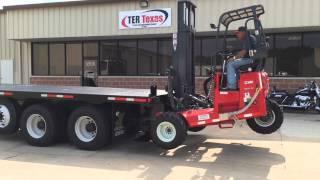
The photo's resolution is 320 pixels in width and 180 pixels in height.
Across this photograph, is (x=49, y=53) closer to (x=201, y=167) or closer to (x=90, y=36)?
(x=90, y=36)

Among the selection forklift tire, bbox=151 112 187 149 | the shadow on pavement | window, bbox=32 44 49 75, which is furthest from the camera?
window, bbox=32 44 49 75

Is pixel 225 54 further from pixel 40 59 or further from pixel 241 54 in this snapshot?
pixel 40 59

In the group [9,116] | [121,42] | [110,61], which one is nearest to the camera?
[9,116]

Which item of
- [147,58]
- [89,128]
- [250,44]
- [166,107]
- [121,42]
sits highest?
[121,42]

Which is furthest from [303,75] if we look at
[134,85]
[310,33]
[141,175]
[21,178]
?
[21,178]

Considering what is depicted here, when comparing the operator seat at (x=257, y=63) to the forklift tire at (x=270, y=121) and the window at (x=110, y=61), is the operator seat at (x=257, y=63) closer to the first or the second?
the forklift tire at (x=270, y=121)

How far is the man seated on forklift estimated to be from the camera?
28.5ft

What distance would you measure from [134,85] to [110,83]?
1173 mm

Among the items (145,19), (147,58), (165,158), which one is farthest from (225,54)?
(147,58)

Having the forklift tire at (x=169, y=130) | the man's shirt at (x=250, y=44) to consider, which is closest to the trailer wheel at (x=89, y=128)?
the forklift tire at (x=169, y=130)

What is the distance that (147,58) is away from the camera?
19172 millimetres

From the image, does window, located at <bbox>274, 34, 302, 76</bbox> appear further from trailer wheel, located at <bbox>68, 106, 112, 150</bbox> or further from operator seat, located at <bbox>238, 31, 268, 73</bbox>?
trailer wheel, located at <bbox>68, 106, 112, 150</bbox>

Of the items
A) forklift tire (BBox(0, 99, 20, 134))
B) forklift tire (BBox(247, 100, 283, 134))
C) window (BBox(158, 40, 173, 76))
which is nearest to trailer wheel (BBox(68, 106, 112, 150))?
forklift tire (BBox(0, 99, 20, 134))

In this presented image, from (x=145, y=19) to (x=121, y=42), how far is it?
2297 mm
